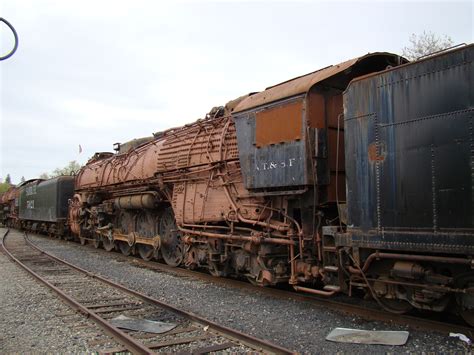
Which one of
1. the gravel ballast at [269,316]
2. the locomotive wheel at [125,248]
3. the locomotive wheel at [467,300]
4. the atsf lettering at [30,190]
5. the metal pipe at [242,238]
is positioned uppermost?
the atsf lettering at [30,190]

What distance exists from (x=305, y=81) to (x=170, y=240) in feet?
21.4

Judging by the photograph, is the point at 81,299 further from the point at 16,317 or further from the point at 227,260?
the point at 227,260

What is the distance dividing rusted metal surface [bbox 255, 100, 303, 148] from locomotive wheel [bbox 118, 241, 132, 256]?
27.2 ft

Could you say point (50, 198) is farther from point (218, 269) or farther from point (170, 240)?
point (218, 269)

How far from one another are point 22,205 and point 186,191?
80.1 feet

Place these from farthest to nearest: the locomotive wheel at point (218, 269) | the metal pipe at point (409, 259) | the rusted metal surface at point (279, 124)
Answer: the locomotive wheel at point (218, 269)
the rusted metal surface at point (279, 124)
the metal pipe at point (409, 259)

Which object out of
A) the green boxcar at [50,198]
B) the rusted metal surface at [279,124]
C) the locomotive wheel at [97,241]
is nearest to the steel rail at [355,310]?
the rusted metal surface at [279,124]

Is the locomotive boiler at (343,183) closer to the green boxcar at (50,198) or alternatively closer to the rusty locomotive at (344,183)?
the rusty locomotive at (344,183)

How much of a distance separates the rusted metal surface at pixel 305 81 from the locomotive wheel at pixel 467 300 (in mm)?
3333

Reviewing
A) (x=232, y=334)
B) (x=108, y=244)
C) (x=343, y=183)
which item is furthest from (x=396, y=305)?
(x=108, y=244)

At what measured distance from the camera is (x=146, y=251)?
13.5 meters

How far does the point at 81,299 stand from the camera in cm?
788

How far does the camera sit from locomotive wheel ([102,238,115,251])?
620 inches

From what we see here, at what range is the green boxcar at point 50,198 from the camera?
21.5 metres
